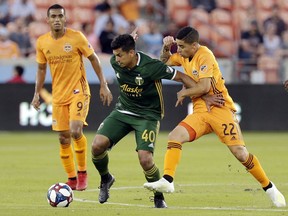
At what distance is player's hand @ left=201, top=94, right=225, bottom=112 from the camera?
38.4ft

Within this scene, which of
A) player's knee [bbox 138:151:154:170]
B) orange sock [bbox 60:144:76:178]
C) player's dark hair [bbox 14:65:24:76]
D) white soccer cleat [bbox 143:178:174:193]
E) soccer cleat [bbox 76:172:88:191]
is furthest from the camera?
player's dark hair [bbox 14:65:24:76]

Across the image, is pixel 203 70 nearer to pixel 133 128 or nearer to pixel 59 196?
pixel 133 128

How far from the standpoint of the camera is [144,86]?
1147 centimetres

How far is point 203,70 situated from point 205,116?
0.56 m

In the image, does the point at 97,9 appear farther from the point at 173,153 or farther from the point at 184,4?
the point at 173,153

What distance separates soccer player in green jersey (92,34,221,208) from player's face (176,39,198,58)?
30 centimetres

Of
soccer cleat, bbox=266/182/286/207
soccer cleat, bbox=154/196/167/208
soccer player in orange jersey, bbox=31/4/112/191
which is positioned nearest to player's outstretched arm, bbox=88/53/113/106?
soccer player in orange jersey, bbox=31/4/112/191

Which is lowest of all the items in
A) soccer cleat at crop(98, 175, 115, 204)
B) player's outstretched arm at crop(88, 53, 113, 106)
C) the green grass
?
the green grass

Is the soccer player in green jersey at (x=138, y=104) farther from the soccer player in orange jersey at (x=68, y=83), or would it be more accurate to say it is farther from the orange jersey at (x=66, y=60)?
the orange jersey at (x=66, y=60)

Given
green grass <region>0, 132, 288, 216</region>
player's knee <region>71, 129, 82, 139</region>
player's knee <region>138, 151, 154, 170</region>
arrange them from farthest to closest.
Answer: player's knee <region>71, 129, 82, 139</region> < player's knee <region>138, 151, 154, 170</region> < green grass <region>0, 132, 288, 216</region>

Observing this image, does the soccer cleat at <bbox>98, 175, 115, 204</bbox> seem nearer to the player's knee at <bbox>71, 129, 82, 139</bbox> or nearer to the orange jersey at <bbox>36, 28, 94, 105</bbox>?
the player's knee at <bbox>71, 129, 82, 139</bbox>

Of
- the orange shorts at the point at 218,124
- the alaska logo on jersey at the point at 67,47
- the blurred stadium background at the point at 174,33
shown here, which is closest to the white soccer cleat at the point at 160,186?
the orange shorts at the point at 218,124

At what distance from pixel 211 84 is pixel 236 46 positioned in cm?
1652

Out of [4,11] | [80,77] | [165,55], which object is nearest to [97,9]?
[4,11]
